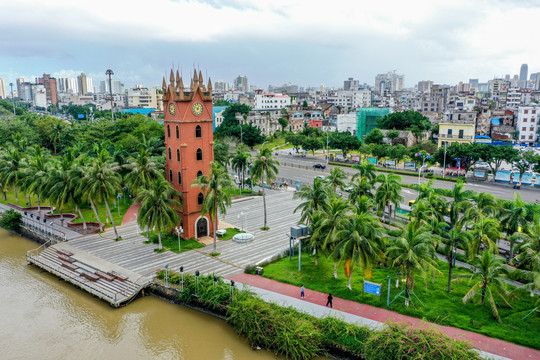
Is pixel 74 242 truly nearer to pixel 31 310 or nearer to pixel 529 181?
pixel 31 310

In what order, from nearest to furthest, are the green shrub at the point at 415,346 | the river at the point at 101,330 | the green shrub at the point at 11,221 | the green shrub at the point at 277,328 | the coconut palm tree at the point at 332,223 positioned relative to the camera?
1. the green shrub at the point at 415,346
2. the green shrub at the point at 277,328
3. the river at the point at 101,330
4. the coconut palm tree at the point at 332,223
5. the green shrub at the point at 11,221

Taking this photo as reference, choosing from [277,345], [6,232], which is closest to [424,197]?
[277,345]

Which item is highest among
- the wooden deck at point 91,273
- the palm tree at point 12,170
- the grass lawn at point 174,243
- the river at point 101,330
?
the palm tree at point 12,170

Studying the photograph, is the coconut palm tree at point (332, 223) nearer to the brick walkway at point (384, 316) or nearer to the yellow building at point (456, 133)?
the brick walkway at point (384, 316)

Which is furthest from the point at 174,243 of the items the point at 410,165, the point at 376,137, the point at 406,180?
the point at 376,137

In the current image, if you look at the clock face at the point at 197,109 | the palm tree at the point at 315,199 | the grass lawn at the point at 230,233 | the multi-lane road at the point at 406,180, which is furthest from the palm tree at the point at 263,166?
the multi-lane road at the point at 406,180

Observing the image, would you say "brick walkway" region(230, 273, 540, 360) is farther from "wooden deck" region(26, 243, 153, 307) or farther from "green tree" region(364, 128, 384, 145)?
"green tree" region(364, 128, 384, 145)
